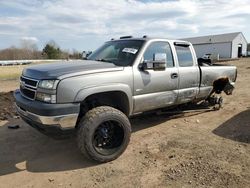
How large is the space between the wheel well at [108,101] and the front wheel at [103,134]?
0.31 meters

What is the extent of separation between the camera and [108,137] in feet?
16.8

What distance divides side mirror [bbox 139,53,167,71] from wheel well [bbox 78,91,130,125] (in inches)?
26.9

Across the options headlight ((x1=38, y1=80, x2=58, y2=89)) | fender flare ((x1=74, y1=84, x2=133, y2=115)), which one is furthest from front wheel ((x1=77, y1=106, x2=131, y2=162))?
headlight ((x1=38, y1=80, x2=58, y2=89))

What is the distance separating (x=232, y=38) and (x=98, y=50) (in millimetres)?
61771

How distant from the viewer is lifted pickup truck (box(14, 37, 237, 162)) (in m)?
4.52

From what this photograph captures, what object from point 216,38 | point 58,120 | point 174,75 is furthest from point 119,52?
point 216,38

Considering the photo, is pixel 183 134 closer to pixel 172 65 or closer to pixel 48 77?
pixel 172 65

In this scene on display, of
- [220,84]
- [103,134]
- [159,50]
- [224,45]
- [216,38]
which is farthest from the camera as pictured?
[216,38]

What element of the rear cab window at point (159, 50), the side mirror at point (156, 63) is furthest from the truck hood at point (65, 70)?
the rear cab window at point (159, 50)

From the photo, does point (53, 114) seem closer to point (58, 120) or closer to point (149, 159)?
point (58, 120)

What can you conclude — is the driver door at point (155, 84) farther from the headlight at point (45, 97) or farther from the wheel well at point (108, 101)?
the headlight at point (45, 97)

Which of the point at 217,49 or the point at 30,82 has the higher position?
the point at 217,49

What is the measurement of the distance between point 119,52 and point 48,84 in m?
1.88

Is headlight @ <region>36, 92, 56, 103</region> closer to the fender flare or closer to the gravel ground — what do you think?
the fender flare
